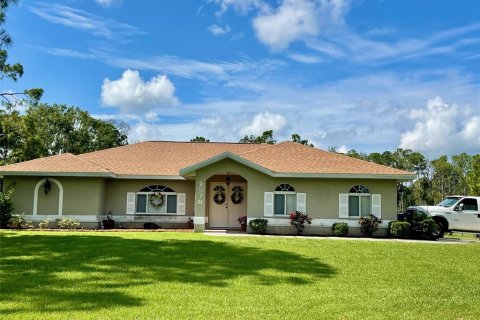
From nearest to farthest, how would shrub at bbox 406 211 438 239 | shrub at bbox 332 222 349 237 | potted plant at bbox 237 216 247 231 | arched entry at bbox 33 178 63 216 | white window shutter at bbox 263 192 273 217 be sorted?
shrub at bbox 406 211 438 239, shrub at bbox 332 222 349 237, white window shutter at bbox 263 192 273 217, arched entry at bbox 33 178 63 216, potted plant at bbox 237 216 247 231

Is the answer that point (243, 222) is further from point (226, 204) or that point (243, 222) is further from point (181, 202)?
point (181, 202)

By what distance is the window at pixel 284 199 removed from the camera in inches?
818

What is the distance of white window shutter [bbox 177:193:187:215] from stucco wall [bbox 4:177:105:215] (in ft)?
12.8

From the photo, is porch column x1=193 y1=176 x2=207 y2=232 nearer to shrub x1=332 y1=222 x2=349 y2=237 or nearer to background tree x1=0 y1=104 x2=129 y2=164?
shrub x1=332 y1=222 x2=349 y2=237

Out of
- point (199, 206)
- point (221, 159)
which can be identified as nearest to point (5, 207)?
point (199, 206)

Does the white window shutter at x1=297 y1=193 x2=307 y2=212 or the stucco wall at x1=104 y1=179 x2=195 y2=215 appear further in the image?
the stucco wall at x1=104 y1=179 x2=195 y2=215

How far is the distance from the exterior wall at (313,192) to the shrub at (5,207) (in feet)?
29.0

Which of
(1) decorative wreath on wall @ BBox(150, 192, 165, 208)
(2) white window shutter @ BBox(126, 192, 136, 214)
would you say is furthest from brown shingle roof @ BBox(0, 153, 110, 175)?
(1) decorative wreath on wall @ BBox(150, 192, 165, 208)

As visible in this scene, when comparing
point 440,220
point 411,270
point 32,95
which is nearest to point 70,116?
point 32,95

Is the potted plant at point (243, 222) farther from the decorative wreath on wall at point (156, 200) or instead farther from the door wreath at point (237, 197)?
the decorative wreath on wall at point (156, 200)

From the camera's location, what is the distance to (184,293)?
7926 mm

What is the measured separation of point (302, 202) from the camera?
20.8 meters

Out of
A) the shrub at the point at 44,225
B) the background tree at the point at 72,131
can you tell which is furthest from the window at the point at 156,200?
the background tree at the point at 72,131

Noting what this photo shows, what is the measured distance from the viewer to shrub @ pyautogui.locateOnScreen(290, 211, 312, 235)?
20266 millimetres
